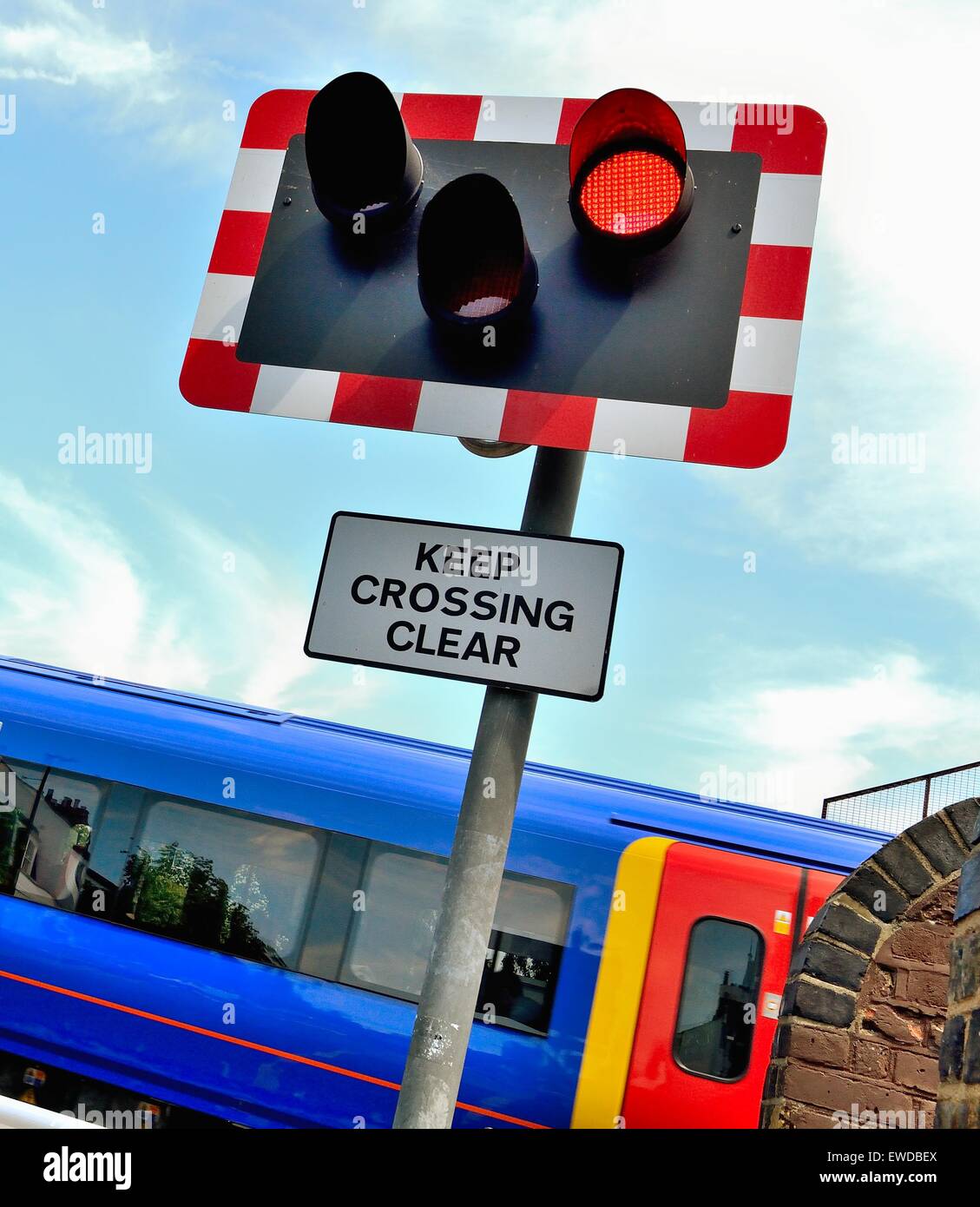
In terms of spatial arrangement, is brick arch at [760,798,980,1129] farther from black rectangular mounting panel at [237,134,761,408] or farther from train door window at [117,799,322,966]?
train door window at [117,799,322,966]

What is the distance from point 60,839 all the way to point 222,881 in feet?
3.61

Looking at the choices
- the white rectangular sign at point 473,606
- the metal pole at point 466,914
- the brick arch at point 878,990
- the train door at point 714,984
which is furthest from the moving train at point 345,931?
the white rectangular sign at point 473,606

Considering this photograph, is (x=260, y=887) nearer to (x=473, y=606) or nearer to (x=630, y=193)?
(x=473, y=606)

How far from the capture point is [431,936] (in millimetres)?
5441

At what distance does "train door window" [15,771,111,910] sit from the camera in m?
5.87

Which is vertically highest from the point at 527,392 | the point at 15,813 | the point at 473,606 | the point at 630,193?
the point at 630,193

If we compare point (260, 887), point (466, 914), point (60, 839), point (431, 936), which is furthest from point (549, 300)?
point (60, 839)

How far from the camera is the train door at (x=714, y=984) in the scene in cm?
498

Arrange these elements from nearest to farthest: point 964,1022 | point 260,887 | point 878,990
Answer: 1. point 964,1022
2. point 878,990
3. point 260,887

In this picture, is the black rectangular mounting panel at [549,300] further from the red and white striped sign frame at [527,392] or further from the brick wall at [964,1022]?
the brick wall at [964,1022]

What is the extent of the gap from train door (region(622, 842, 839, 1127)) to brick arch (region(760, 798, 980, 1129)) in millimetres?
2564

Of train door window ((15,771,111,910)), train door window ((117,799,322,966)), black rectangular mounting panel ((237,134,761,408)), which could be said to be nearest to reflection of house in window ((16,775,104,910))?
train door window ((15,771,111,910))

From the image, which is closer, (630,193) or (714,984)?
(630,193)

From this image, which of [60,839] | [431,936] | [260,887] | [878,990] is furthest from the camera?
[60,839]
